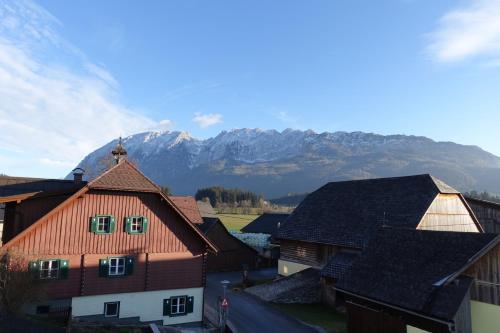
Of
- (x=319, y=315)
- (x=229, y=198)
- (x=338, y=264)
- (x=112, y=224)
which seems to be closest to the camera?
(x=112, y=224)

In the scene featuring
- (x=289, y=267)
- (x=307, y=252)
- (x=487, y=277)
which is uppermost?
(x=487, y=277)

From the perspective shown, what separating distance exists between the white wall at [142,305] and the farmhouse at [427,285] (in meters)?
10.7

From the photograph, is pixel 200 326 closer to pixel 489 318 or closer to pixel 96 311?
pixel 96 311

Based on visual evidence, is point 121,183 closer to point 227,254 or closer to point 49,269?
point 49,269

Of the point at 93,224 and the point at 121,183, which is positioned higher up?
the point at 121,183

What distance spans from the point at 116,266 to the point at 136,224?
3.07 m

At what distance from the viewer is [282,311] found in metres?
33.3

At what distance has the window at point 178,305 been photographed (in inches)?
1102

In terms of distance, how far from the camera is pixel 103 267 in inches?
1032

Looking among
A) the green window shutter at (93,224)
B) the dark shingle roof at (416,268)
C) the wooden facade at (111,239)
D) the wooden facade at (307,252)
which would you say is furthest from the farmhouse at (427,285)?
the green window shutter at (93,224)

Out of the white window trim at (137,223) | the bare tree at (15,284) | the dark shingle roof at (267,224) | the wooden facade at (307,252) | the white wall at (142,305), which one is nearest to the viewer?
the bare tree at (15,284)

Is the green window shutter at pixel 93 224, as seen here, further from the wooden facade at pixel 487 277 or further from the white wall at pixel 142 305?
the wooden facade at pixel 487 277

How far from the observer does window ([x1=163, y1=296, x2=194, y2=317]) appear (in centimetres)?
2798

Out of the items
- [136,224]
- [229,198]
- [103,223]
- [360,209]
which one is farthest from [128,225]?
[229,198]
